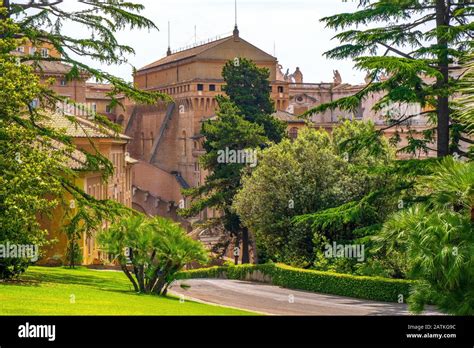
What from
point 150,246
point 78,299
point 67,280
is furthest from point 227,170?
point 78,299

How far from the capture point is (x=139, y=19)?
36.8 meters

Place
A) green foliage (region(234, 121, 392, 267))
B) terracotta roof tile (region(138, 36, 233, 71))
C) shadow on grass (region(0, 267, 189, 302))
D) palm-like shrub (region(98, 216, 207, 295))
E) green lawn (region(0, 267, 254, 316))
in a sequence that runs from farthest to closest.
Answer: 1. terracotta roof tile (region(138, 36, 233, 71))
2. green foliage (region(234, 121, 392, 267))
3. palm-like shrub (region(98, 216, 207, 295))
4. shadow on grass (region(0, 267, 189, 302))
5. green lawn (region(0, 267, 254, 316))

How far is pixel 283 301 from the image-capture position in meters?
36.9

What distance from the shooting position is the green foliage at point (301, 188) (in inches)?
2004

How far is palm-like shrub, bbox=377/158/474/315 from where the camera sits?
749 inches

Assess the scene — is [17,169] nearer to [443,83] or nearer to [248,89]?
[443,83]

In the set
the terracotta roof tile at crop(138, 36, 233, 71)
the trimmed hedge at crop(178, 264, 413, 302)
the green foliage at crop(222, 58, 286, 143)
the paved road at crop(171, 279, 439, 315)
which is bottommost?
the paved road at crop(171, 279, 439, 315)

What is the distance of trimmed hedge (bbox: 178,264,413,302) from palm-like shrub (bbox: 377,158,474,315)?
13.4 meters

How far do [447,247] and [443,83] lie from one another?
52.0 ft

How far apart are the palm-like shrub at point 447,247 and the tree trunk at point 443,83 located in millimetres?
13630

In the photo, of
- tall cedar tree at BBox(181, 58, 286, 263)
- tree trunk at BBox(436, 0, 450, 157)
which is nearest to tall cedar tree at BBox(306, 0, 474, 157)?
tree trunk at BBox(436, 0, 450, 157)

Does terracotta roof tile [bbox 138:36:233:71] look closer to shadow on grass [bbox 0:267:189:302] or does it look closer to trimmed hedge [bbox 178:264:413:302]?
trimmed hedge [bbox 178:264:413:302]

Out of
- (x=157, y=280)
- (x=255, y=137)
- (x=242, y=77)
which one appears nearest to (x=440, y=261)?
(x=157, y=280)
